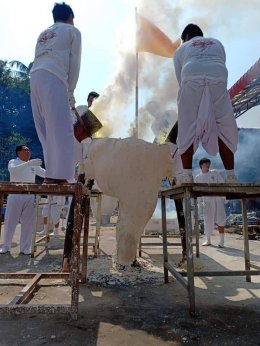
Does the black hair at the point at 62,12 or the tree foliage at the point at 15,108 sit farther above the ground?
the tree foliage at the point at 15,108

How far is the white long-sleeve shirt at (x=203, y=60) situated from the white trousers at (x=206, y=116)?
0.07 metres

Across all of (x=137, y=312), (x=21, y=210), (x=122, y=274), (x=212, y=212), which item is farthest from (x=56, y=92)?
(x=212, y=212)

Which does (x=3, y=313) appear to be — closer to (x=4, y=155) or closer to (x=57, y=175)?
(x=57, y=175)

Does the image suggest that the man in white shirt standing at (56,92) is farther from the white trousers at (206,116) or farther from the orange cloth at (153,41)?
the orange cloth at (153,41)

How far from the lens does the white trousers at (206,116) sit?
336 centimetres

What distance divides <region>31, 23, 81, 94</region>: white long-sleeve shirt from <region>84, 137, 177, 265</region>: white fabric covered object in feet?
2.49

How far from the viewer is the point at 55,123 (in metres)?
3.10

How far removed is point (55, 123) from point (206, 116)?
141 cm

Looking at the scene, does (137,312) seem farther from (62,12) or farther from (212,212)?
(212,212)

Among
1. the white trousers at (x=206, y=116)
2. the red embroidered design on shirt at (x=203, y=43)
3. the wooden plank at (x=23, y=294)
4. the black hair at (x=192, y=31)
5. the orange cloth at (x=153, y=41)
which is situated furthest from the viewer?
the orange cloth at (x=153, y=41)

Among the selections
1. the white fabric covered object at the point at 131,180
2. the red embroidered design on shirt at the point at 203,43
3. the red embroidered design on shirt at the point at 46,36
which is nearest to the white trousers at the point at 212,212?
the white fabric covered object at the point at 131,180

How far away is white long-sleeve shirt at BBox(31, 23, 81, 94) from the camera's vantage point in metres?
3.20

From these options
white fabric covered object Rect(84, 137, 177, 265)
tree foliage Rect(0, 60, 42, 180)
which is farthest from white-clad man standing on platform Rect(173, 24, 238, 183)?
tree foliage Rect(0, 60, 42, 180)

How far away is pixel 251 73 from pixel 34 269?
1180 cm
